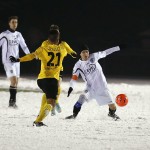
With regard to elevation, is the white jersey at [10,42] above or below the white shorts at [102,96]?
above

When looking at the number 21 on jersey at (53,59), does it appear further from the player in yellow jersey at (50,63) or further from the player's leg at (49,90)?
the player's leg at (49,90)

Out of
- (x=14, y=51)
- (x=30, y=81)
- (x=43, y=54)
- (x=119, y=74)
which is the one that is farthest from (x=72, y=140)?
(x=119, y=74)

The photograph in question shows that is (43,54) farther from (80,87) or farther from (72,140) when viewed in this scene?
(80,87)

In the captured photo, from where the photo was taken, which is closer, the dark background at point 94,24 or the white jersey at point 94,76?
the white jersey at point 94,76

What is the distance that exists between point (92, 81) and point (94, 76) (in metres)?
0.09

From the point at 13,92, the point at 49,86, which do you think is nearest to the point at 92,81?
the point at 49,86

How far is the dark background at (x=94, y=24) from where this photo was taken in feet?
82.1

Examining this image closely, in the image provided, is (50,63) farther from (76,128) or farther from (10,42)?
(10,42)

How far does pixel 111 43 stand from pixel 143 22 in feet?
6.34

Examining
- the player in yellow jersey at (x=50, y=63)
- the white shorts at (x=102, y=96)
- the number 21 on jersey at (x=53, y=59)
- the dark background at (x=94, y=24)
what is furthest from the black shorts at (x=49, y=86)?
the dark background at (x=94, y=24)

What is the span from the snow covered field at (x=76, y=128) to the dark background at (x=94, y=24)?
1045cm

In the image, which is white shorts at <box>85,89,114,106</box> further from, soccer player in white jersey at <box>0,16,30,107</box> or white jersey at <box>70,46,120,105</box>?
soccer player in white jersey at <box>0,16,30,107</box>

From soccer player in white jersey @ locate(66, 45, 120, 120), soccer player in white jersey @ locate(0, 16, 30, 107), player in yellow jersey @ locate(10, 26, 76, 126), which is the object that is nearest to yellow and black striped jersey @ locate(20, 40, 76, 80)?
player in yellow jersey @ locate(10, 26, 76, 126)

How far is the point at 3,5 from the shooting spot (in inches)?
1015
